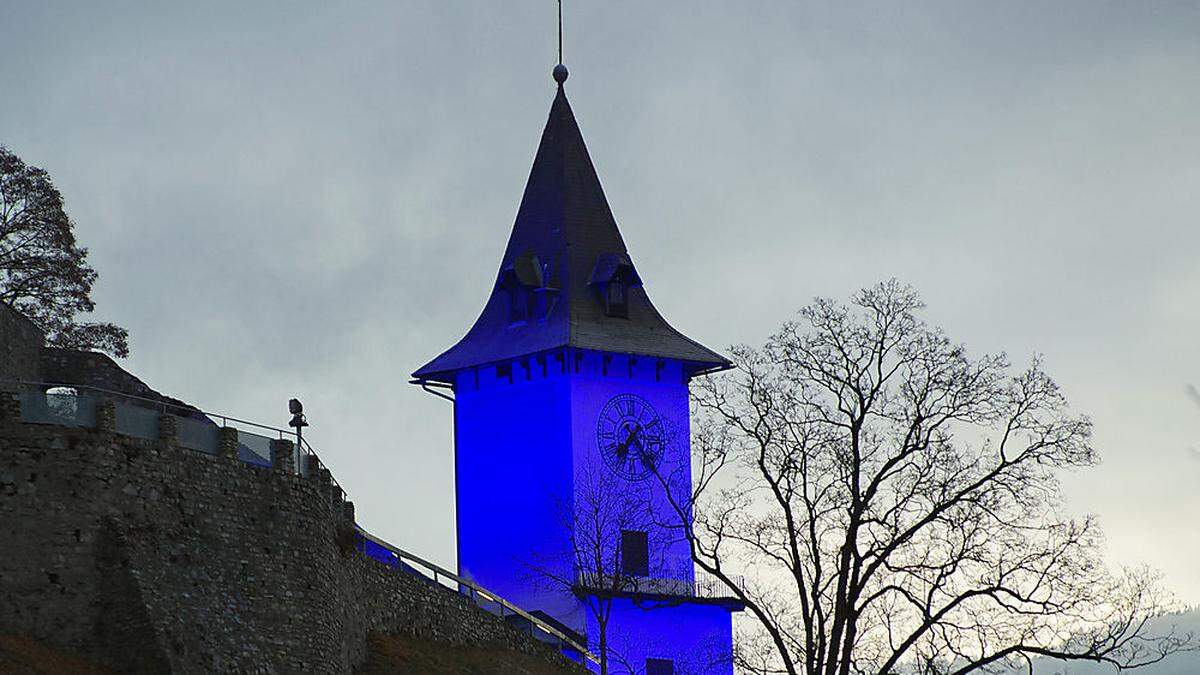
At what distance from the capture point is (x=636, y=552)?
2913 inches

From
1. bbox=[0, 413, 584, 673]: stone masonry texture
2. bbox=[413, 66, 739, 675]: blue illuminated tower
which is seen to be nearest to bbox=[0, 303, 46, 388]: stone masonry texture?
bbox=[0, 413, 584, 673]: stone masonry texture

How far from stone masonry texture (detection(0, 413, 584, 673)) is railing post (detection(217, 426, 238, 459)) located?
12 cm

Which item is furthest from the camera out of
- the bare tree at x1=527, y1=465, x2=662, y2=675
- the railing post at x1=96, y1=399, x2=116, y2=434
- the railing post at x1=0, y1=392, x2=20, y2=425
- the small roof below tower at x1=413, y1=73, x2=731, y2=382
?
Answer: the small roof below tower at x1=413, y1=73, x2=731, y2=382

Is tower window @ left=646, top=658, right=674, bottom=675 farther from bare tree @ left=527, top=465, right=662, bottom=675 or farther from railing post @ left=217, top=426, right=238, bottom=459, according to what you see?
railing post @ left=217, top=426, right=238, bottom=459

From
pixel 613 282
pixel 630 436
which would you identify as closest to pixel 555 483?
pixel 630 436

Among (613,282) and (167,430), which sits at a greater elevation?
(613,282)

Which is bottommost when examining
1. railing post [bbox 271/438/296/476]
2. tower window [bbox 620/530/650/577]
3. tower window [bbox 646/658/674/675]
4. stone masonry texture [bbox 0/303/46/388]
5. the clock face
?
tower window [bbox 646/658/674/675]

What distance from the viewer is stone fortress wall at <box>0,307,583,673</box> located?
125ft

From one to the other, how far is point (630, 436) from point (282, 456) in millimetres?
31581

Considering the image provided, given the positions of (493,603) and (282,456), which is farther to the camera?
(493,603)

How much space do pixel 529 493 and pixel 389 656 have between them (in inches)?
967

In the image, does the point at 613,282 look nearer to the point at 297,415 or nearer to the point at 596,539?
the point at 596,539

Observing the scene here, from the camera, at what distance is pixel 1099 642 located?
150 feet

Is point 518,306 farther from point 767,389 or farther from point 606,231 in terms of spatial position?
point 767,389
